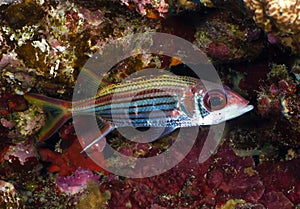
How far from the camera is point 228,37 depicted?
3.91 meters

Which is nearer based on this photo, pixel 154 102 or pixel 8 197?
pixel 154 102

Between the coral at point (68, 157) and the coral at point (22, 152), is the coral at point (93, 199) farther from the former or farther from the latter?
the coral at point (22, 152)

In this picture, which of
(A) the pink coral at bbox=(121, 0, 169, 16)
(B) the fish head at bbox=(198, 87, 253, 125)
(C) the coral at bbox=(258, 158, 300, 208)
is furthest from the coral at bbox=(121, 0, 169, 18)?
(C) the coral at bbox=(258, 158, 300, 208)

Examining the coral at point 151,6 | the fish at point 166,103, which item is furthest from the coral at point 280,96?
the coral at point 151,6

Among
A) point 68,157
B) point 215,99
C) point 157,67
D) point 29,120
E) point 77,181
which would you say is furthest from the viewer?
Result: point 68,157

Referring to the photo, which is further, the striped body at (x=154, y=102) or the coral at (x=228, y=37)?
the coral at (x=228, y=37)

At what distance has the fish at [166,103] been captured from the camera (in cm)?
307

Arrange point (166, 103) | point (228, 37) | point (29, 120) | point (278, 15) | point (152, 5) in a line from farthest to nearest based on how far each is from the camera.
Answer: point (29, 120) < point (228, 37) < point (152, 5) < point (166, 103) < point (278, 15)

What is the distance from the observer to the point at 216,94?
3035 millimetres

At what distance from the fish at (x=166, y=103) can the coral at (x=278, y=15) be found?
2.26ft

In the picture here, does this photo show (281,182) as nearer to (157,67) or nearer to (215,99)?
(215,99)

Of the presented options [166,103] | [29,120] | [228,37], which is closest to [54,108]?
[29,120]

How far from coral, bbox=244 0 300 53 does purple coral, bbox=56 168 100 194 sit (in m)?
2.72

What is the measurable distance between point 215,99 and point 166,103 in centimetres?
48
